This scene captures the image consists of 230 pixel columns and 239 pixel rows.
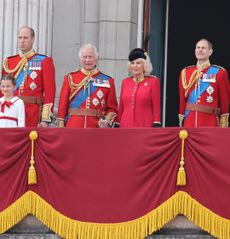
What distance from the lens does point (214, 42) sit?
18594mm

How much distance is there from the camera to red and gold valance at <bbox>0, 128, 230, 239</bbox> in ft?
37.5

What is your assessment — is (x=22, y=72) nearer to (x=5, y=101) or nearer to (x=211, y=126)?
(x=5, y=101)

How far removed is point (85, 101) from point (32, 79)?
637 mm

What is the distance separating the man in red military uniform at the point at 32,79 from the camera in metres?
12.9

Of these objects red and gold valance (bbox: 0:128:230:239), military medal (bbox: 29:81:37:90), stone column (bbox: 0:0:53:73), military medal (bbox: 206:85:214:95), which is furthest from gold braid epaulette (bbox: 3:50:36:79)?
military medal (bbox: 206:85:214:95)

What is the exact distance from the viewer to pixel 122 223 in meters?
11.5

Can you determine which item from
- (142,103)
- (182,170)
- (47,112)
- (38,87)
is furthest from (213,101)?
(38,87)

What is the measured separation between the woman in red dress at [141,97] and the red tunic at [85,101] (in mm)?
261

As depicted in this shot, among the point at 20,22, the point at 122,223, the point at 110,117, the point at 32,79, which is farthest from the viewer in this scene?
the point at 20,22

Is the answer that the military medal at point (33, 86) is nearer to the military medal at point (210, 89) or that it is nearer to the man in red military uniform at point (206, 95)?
the man in red military uniform at point (206, 95)

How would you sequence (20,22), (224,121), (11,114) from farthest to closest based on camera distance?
(20,22) < (224,121) < (11,114)

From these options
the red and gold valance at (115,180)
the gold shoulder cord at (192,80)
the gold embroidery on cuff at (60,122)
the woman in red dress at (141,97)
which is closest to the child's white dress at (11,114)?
the gold embroidery on cuff at (60,122)

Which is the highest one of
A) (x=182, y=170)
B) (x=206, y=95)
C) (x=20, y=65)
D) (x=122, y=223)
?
(x=20, y=65)

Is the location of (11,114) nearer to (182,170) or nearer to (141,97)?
(141,97)
